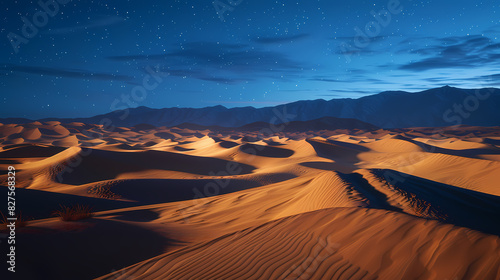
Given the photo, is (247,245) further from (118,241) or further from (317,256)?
(118,241)

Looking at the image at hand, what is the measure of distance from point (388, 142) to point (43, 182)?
107ft

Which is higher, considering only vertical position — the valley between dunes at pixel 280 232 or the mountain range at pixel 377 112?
the mountain range at pixel 377 112

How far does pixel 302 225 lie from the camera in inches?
191

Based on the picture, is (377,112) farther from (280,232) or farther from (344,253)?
(344,253)

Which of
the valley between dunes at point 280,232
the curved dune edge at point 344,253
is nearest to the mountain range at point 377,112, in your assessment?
the valley between dunes at point 280,232

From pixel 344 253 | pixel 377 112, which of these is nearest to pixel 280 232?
pixel 344 253

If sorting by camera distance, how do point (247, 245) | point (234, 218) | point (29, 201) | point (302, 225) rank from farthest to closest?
point (29, 201), point (234, 218), point (302, 225), point (247, 245)

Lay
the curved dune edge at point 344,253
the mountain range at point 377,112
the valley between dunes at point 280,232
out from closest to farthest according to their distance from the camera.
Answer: the curved dune edge at point 344,253, the valley between dunes at point 280,232, the mountain range at point 377,112

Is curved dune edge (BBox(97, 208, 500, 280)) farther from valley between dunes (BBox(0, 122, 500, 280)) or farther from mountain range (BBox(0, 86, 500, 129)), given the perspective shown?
mountain range (BBox(0, 86, 500, 129))

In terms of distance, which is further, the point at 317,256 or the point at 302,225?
the point at 302,225

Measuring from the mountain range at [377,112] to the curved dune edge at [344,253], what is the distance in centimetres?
13663

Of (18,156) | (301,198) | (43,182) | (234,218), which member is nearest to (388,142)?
(301,198)

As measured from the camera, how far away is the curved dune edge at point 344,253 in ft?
10.5

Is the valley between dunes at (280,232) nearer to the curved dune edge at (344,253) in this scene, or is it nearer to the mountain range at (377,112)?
the curved dune edge at (344,253)
